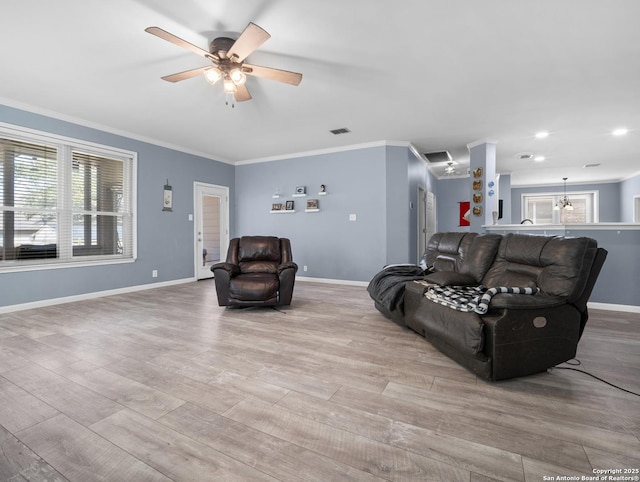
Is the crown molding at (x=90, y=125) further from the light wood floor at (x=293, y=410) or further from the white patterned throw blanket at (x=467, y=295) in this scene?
the white patterned throw blanket at (x=467, y=295)

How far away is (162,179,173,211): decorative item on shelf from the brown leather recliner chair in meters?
2.12

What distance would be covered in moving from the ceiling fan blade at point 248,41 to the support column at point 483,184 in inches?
178

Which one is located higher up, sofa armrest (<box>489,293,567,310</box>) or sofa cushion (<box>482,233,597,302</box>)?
sofa cushion (<box>482,233,597,302</box>)

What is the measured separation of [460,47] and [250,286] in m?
3.27

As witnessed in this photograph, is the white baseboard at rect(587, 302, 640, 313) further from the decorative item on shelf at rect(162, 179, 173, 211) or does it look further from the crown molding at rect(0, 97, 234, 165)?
the crown molding at rect(0, 97, 234, 165)

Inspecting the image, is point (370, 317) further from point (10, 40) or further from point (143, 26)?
point (10, 40)

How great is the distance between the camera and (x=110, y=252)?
501 cm

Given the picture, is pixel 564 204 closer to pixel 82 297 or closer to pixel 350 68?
pixel 350 68

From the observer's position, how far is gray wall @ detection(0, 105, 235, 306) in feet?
13.3

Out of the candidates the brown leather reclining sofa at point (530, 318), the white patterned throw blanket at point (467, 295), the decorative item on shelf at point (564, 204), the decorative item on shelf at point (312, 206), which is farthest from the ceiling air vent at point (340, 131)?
the decorative item on shelf at point (564, 204)

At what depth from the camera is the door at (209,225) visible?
20.7ft

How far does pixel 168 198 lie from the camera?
571 centimetres

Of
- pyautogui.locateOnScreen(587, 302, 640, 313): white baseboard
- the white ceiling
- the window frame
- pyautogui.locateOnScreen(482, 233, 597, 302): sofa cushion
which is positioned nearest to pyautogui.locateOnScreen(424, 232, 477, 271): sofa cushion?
pyautogui.locateOnScreen(482, 233, 597, 302): sofa cushion

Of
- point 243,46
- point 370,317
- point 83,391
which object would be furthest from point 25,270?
point 370,317
